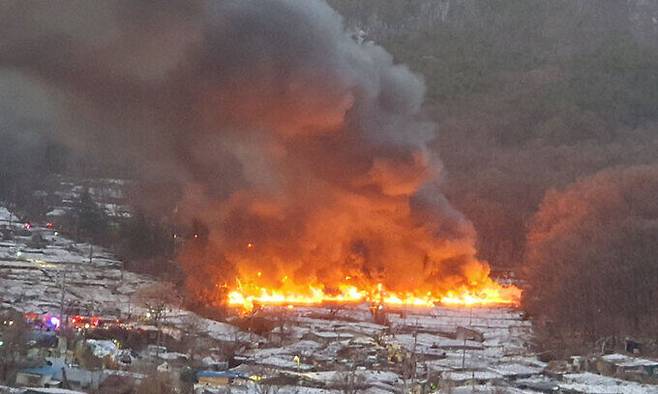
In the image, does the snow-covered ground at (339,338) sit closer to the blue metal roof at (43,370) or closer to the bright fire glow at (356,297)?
the bright fire glow at (356,297)

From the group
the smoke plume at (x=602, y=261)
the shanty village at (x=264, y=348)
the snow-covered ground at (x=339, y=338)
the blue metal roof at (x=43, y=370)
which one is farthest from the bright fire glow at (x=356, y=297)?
the blue metal roof at (x=43, y=370)

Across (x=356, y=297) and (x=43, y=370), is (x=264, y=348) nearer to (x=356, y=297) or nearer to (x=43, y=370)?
(x=43, y=370)

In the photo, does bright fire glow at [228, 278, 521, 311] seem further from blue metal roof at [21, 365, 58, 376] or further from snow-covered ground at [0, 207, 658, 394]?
blue metal roof at [21, 365, 58, 376]

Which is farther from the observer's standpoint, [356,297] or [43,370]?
[356,297]

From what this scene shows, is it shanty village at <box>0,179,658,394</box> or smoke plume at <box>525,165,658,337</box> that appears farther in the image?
smoke plume at <box>525,165,658,337</box>

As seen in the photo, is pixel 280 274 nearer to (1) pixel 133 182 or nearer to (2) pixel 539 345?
(2) pixel 539 345

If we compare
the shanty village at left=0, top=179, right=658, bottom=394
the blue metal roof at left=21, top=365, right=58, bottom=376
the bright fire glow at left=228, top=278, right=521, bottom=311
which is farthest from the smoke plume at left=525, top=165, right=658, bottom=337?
the blue metal roof at left=21, top=365, right=58, bottom=376

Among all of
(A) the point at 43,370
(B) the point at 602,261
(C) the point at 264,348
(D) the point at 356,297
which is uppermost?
(B) the point at 602,261

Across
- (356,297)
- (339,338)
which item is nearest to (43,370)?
(339,338)

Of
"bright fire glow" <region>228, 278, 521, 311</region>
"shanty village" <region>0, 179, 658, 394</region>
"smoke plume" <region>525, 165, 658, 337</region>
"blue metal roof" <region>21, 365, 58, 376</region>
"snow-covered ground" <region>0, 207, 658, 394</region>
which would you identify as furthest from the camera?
"bright fire glow" <region>228, 278, 521, 311</region>
